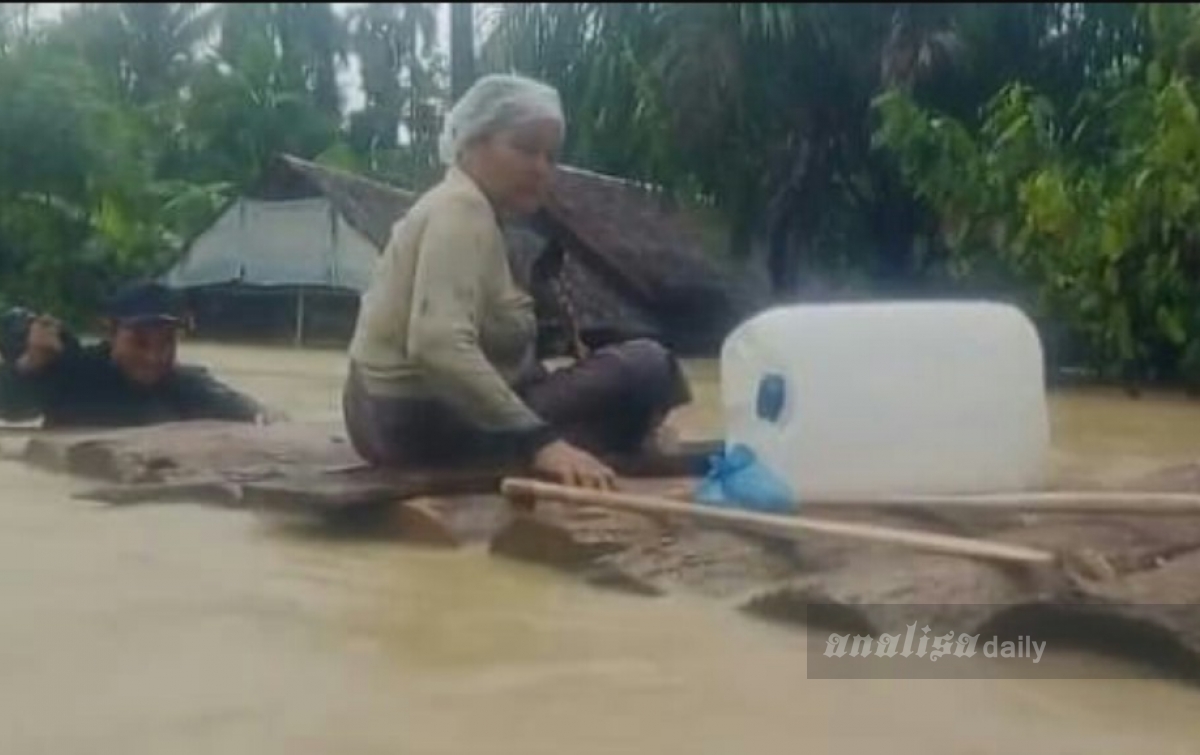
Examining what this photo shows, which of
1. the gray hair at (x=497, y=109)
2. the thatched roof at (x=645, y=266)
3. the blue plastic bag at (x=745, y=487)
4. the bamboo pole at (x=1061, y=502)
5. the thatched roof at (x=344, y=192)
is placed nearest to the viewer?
the bamboo pole at (x=1061, y=502)

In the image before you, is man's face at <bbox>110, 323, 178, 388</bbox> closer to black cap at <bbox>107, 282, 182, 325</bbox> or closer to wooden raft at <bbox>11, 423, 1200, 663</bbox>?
black cap at <bbox>107, 282, 182, 325</bbox>

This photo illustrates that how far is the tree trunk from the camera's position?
858 cm

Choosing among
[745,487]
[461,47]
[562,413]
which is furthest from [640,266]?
[745,487]

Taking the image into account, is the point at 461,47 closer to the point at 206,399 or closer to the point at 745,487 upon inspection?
the point at 206,399

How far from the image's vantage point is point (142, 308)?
19.2 ft

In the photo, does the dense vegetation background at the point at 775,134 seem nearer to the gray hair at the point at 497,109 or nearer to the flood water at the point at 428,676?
the gray hair at the point at 497,109

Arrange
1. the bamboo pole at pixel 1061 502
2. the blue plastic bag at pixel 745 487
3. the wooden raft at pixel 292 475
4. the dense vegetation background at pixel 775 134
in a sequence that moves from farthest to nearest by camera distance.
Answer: the dense vegetation background at pixel 775 134 → the wooden raft at pixel 292 475 → the blue plastic bag at pixel 745 487 → the bamboo pole at pixel 1061 502

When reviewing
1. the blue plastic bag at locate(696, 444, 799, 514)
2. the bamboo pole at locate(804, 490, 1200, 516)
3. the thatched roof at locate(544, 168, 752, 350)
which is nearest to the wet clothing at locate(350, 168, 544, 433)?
the blue plastic bag at locate(696, 444, 799, 514)

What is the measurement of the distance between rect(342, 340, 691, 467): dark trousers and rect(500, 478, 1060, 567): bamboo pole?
27cm

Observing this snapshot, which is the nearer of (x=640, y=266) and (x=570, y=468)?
(x=570, y=468)

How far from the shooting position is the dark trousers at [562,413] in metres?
4.20

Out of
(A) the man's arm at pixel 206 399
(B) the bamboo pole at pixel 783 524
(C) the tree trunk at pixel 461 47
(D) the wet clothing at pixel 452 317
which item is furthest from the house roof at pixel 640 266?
(B) the bamboo pole at pixel 783 524

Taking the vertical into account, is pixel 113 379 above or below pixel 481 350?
below

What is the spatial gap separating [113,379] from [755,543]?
2.88m
